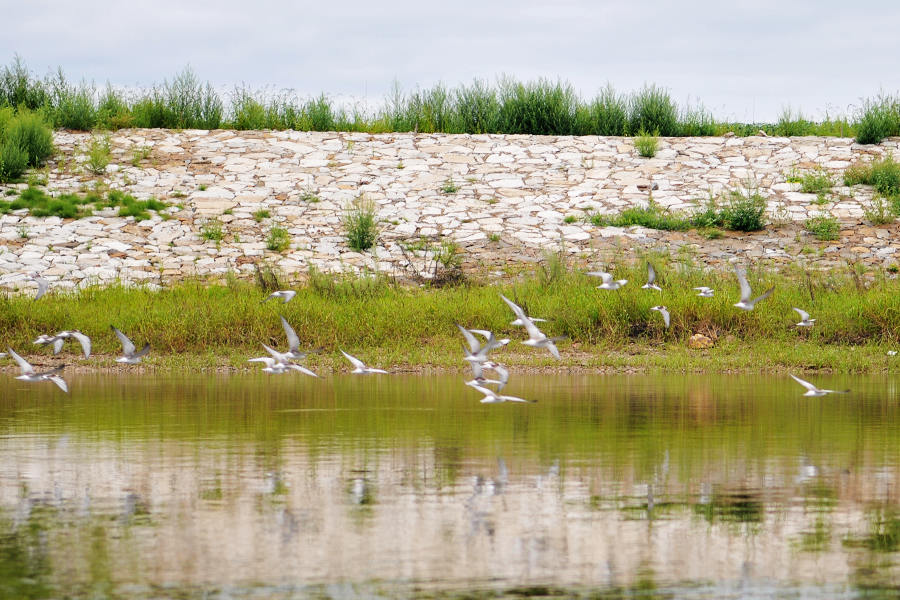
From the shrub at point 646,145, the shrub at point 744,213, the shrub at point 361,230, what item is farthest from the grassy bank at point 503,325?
the shrub at point 646,145

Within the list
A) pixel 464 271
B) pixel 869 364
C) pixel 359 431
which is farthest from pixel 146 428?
pixel 464 271

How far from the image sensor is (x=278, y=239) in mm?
28078

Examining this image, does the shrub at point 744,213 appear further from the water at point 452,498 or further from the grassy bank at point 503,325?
the water at point 452,498

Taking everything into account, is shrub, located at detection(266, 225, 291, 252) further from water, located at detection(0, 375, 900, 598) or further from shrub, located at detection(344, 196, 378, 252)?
water, located at detection(0, 375, 900, 598)

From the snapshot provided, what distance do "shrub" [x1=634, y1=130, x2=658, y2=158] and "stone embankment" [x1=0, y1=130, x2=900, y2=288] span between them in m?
0.35

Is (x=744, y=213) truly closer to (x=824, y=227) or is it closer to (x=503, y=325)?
(x=824, y=227)

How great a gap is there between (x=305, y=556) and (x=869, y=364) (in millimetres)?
13628

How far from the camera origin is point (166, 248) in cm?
2772

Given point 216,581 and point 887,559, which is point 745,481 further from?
point 216,581

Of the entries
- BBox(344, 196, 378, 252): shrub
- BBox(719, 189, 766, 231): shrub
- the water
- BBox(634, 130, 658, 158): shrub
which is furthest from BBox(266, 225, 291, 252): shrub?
the water

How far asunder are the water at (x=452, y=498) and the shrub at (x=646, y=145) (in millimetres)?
18654

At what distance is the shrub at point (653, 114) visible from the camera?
36.0 m

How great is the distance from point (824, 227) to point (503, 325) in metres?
10.6

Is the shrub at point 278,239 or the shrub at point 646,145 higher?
the shrub at point 646,145
